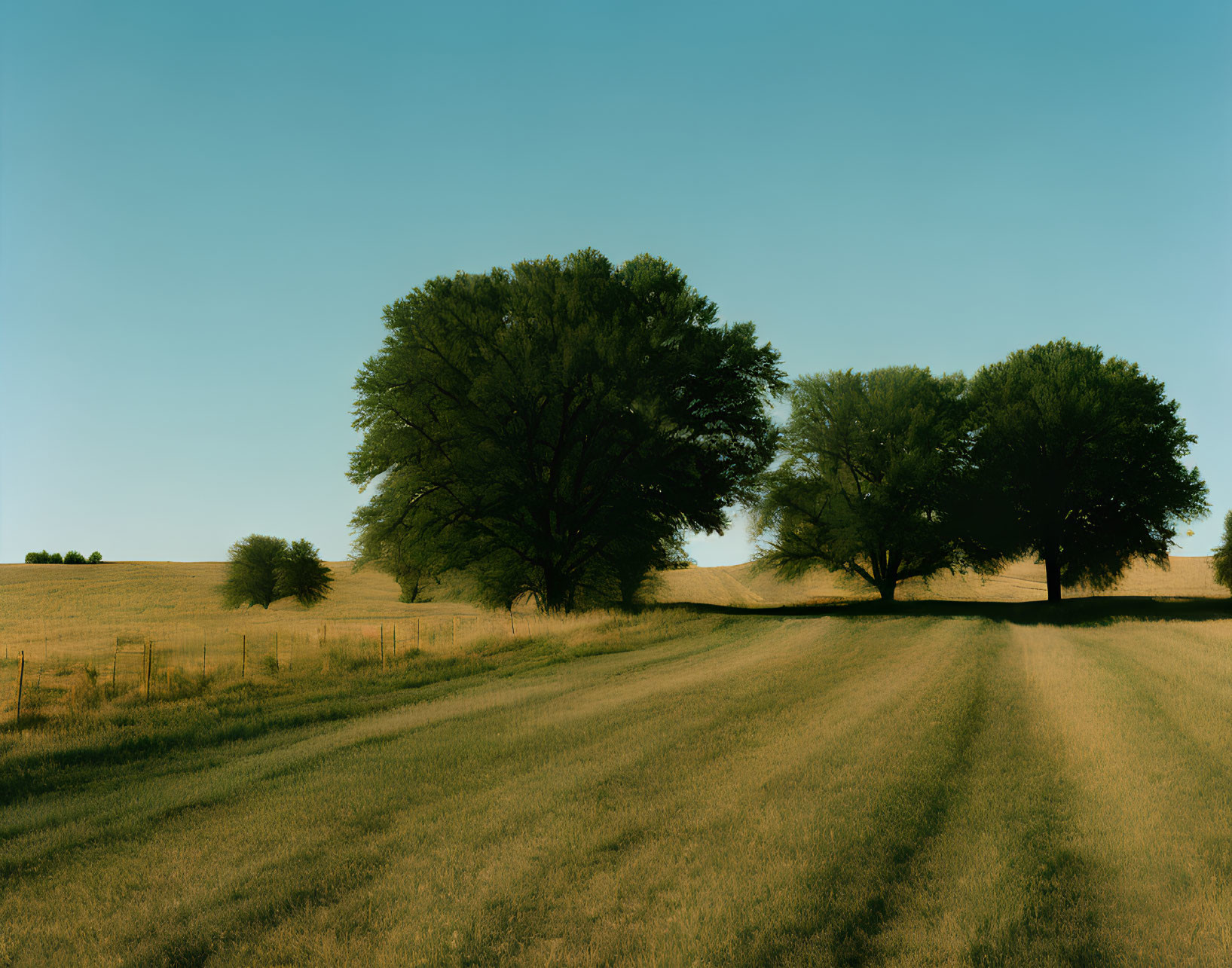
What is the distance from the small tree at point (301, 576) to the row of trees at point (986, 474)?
35.8 meters

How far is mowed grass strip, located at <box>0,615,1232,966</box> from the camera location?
4.59m

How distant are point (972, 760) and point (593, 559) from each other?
2410cm

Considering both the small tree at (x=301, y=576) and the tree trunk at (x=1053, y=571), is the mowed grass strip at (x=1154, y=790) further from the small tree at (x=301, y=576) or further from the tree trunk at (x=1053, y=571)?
the small tree at (x=301, y=576)

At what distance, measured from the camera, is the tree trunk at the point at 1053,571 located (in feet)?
122

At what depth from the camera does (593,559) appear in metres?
31.8

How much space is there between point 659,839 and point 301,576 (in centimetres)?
5509

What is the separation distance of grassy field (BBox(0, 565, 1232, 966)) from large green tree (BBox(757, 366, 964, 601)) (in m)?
21.0

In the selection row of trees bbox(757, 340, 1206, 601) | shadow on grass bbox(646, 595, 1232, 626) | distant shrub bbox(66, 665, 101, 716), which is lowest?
shadow on grass bbox(646, 595, 1232, 626)

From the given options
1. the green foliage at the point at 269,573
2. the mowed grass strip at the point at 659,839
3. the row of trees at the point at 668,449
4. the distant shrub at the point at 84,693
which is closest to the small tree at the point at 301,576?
the green foliage at the point at 269,573

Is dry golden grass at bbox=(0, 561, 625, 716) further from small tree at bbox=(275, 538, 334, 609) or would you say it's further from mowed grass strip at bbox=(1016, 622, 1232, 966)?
mowed grass strip at bbox=(1016, 622, 1232, 966)


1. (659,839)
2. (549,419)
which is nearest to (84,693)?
(659,839)

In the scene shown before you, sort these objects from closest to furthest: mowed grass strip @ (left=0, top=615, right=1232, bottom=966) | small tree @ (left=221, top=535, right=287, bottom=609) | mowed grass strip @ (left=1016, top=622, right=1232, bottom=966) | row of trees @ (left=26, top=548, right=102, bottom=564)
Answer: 1. mowed grass strip @ (left=0, top=615, right=1232, bottom=966)
2. mowed grass strip @ (left=1016, top=622, right=1232, bottom=966)
3. small tree @ (left=221, top=535, right=287, bottom=609)
4. row of trees @ (left=26, top=548, right=102, bottom=564)

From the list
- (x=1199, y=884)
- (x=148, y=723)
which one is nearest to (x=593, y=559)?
(x=148, y=723)

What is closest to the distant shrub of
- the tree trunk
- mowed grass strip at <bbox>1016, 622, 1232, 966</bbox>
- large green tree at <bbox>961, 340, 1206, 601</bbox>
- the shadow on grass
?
mowed grass strip at <bbox>1016, 622, 1232, 966</bbox>
